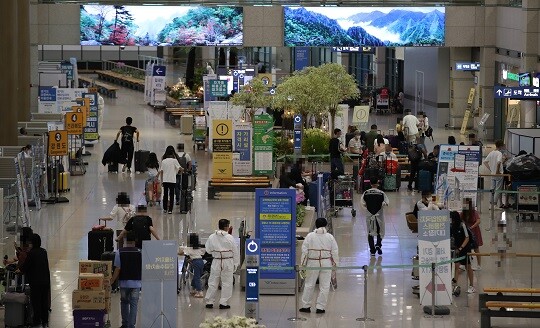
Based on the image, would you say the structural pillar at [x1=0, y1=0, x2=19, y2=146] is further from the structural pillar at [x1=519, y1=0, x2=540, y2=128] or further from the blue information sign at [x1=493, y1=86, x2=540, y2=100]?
the structural pillar at [x1=519, y1=0, x2=540, y2=128]

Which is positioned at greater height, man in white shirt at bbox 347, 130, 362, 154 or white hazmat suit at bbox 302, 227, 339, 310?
man in white shirt at bbox 347, 130, 362, 154

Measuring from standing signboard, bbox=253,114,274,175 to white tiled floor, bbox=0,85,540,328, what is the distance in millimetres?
1257

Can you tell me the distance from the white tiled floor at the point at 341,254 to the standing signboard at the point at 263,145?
1.26m

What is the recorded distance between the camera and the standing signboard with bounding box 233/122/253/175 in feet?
103

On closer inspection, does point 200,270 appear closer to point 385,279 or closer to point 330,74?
point 385,279

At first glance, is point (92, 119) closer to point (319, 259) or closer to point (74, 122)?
point (74, 122)

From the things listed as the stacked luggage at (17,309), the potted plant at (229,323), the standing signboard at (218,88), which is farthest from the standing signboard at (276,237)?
the standing signboard at (218,88)

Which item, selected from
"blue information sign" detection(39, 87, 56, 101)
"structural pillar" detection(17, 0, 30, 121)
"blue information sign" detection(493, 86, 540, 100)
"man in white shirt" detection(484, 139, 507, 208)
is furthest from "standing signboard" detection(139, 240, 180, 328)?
"structural pillar" detection(17, 0, 30, 121)

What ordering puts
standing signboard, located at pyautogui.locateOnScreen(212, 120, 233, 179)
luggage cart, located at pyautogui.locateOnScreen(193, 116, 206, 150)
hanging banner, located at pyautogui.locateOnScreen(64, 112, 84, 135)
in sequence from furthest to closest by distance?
luggage cart, located at pyautogui.locateOnScreen(193, 116, 206, 150), hanging banner, located at pyautogui.locateOnScreen(64, 112, 84, 135), standing signboard, located at pyautogui.locateOnScreen(212, 120, 233, 179)

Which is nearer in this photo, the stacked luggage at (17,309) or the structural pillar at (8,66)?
the stacked luggage at (17,309)

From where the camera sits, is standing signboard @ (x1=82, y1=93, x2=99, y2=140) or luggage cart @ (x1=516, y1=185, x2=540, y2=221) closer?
luggage cart @ (x1=516, y1=185, x2=540, y2=221)

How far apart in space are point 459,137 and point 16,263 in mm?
28337

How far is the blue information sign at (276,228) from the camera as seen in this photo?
66.0 feet

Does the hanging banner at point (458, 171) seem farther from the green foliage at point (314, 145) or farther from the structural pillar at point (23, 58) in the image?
the structural pillar at point (23, 58)
